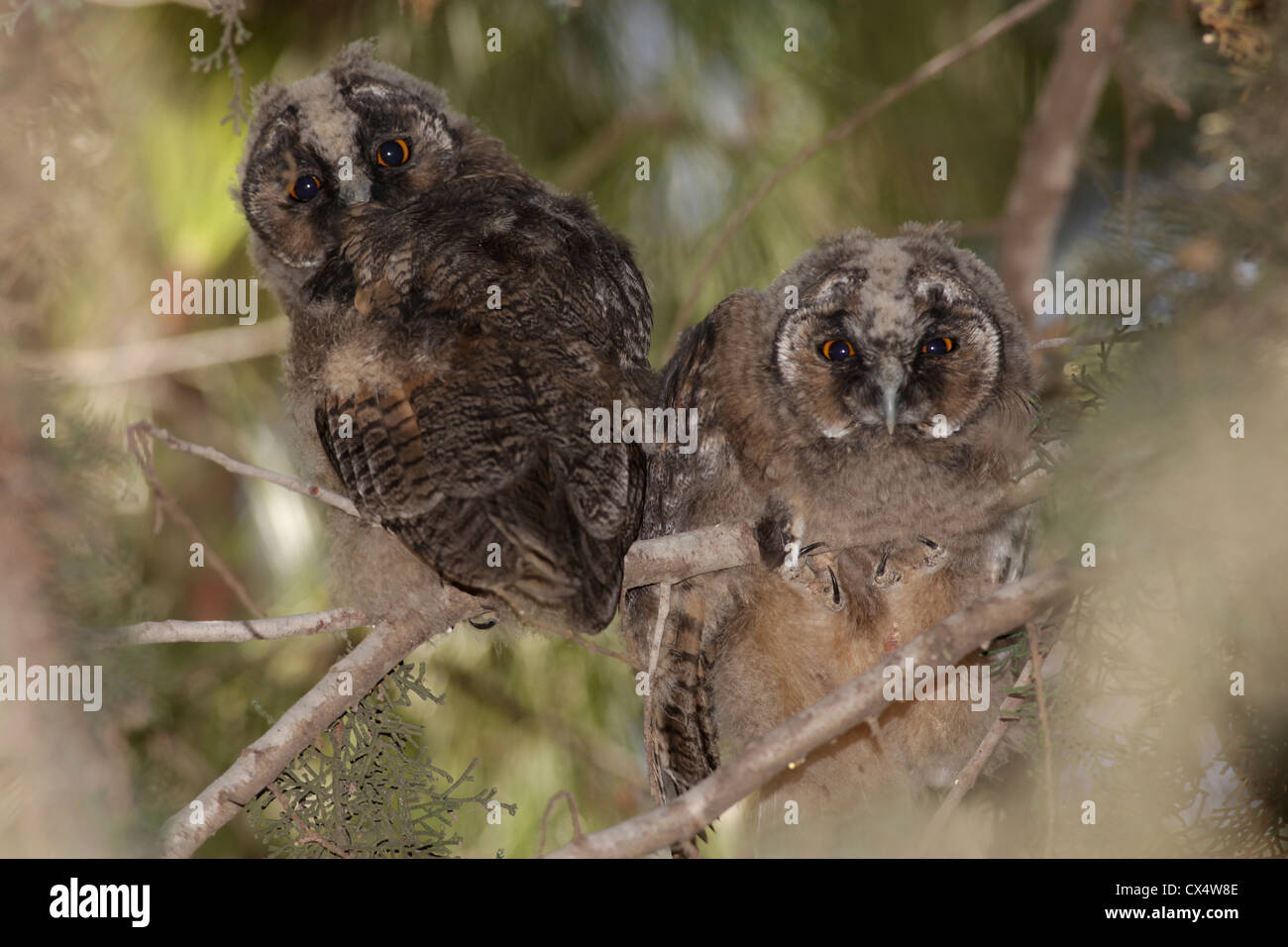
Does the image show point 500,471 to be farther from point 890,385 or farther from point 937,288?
point 937,288

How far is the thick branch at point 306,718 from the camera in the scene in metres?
2.25

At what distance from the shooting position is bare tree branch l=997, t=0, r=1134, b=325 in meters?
3.92

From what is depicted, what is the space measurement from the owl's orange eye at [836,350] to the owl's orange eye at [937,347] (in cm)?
16

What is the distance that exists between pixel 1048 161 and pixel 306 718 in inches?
119

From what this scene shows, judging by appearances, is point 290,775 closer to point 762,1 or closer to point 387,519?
point 387,519

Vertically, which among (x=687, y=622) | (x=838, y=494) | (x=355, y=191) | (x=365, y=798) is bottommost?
(x=365, y=798)

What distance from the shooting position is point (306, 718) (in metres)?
2.37

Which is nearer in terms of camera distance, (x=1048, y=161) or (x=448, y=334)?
(x=448, y=334)

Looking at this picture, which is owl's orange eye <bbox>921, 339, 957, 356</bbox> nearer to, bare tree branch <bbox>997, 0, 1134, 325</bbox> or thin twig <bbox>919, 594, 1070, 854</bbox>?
thin twig <bbox>919, 594, 1070, 854</bbox>

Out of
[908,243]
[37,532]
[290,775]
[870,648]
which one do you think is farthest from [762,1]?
[37,532]

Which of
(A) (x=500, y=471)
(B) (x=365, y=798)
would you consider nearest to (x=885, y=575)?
(A) (x=500, y=471)

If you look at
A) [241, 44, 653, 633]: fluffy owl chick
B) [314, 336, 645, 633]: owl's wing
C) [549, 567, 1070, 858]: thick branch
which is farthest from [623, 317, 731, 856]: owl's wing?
[549, 567, 1070, 858]: thick branch

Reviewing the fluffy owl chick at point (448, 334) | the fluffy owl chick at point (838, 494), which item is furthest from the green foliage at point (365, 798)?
the fluffy owl chick at point (838, 494)

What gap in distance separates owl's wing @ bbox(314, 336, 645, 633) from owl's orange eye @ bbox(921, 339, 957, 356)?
67 centimetres
